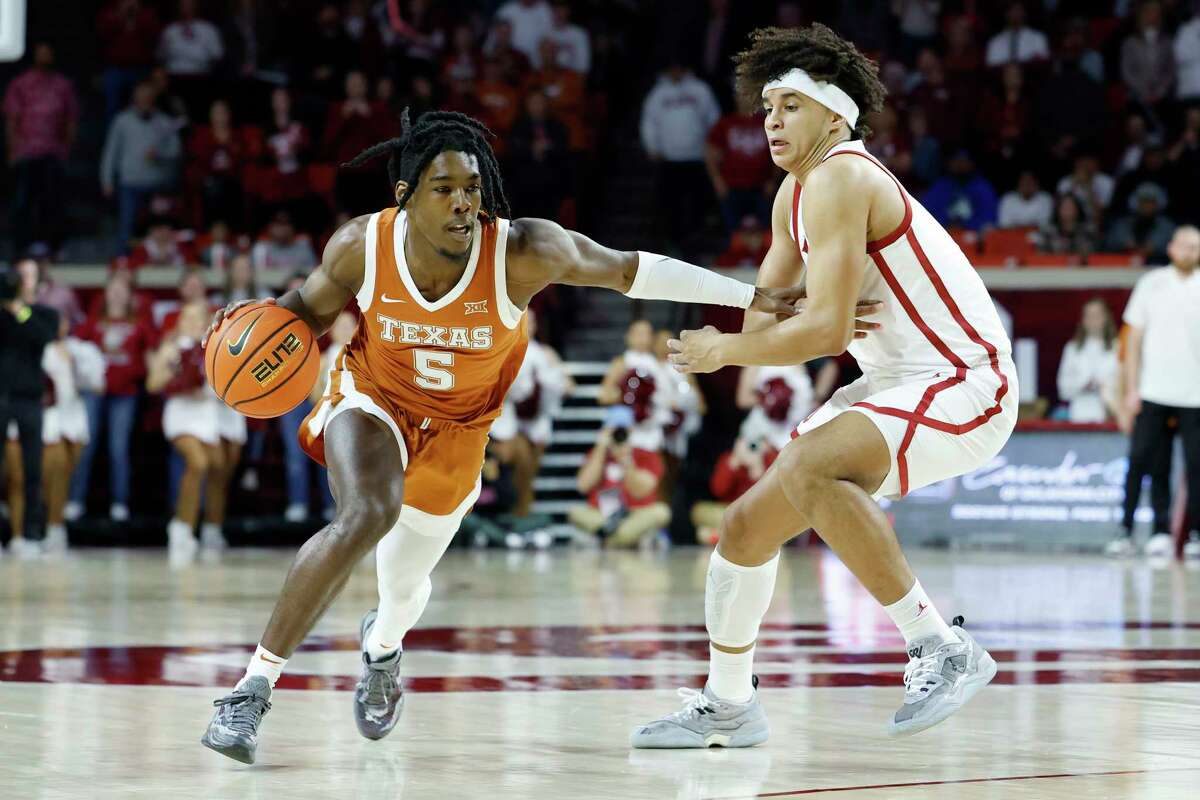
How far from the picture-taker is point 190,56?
54.3ft

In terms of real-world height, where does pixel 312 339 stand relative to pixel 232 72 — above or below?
below

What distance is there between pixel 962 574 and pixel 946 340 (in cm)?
590

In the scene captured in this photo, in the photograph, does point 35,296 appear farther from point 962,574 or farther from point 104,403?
point 962,574

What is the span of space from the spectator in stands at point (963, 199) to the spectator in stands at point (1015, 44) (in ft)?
5.91

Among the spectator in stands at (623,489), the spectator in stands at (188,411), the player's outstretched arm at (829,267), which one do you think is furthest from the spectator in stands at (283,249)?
the player's outstretched arm at (829,267)

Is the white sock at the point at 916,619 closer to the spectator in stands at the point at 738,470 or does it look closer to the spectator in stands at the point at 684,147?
the spectator in stands at the point at 738,470

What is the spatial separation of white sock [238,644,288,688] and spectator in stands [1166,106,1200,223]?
11.5m

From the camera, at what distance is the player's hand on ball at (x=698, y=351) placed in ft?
15.7

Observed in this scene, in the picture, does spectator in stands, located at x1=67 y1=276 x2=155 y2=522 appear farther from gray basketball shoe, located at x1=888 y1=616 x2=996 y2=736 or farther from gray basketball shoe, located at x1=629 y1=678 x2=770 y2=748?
gray basketball shoe, located at x1=888 y1=616 x2=996 y2=736

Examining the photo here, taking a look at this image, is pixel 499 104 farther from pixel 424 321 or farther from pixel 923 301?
pixel 923 301

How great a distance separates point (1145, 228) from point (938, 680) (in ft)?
34.2

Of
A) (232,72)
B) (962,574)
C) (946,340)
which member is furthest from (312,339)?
(232,72)

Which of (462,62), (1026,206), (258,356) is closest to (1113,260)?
(1026,206)

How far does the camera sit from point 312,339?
5.16 metres
